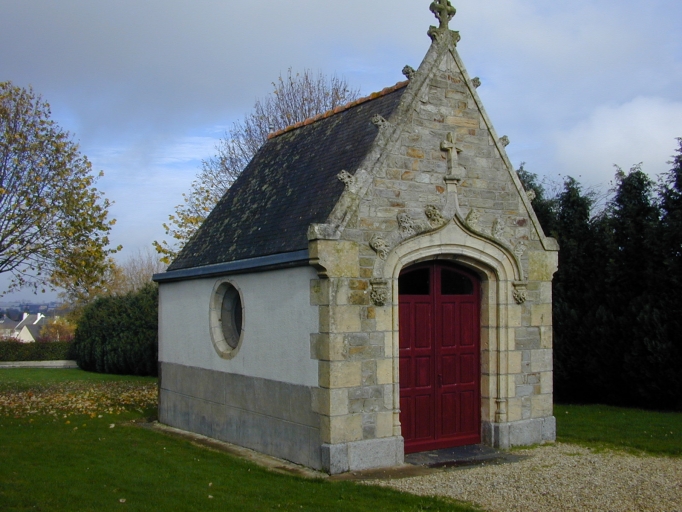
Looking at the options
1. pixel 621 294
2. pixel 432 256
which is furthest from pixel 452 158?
pixel 621 294

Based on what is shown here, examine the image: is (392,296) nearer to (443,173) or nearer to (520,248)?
(443,173)

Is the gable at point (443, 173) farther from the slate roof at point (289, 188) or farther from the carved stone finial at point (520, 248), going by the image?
the slate roof at point (289, 188)

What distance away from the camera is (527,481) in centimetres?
830

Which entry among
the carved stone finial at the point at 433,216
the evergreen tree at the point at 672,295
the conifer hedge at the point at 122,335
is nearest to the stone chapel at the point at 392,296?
the carved stone finial at the point at 433,216

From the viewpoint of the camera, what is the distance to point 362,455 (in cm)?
886

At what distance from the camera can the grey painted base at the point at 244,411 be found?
926 centimetres

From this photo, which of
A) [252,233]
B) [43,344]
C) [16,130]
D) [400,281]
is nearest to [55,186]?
[16,130]

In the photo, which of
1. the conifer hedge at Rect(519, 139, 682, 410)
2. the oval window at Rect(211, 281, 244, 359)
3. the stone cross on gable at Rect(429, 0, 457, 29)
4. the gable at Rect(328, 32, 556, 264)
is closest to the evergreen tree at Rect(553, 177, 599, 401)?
the conifer hedge at Rect(519, 139, 682, 410)

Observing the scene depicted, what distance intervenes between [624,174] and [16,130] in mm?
13897

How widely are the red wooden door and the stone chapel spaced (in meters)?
0.02

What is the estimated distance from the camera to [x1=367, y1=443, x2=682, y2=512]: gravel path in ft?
24.5

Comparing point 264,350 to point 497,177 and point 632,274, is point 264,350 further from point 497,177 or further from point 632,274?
point 632,274

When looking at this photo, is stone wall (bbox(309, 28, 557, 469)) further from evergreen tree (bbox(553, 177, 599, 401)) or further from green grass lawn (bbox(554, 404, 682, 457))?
evergreen tree (bbox(553, 177, 599, 401))

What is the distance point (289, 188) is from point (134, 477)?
4.77 m
